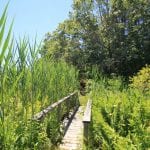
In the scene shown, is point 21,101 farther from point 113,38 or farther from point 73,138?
point 113,38

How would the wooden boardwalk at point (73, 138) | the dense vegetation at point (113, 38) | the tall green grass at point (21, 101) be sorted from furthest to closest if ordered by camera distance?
the dense vegetation at point (113, 38), the wooden boardwalk at point (73, 138), the tall green grass at point (21, 101)

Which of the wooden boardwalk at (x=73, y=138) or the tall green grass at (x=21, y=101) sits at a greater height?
the tall green grass at (x=21, y=101)

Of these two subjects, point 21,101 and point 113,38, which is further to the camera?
point 113,38

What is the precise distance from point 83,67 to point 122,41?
13.1ft

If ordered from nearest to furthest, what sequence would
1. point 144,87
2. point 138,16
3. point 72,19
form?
point 144,87 < point 138,16 < point 72,19

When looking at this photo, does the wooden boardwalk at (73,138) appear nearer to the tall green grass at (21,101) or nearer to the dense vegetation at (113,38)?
the tall green grass at (21,101)

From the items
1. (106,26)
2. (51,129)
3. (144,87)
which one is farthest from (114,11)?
(51,129)

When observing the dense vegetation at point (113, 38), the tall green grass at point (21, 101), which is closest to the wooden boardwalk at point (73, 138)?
the tall green grass at point (21, 101)

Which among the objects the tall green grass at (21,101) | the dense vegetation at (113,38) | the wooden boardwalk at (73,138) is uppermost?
the dense vegetation at (113,38)

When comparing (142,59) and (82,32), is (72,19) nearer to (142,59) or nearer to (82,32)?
(82,32)

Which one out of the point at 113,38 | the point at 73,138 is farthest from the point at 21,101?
the point at 113,38

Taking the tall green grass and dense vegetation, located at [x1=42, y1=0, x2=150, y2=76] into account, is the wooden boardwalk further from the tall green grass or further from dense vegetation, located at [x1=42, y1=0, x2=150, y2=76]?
dense vegetation, located at [x1=42, y1=0, x2=150, y2=76]

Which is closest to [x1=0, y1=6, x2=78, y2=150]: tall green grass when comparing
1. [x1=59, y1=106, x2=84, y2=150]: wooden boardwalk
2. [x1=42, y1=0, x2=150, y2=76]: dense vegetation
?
[x1=59, y1=106, x2=84, y2=150]: wooden boardwalk

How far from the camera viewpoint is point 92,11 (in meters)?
33.2
